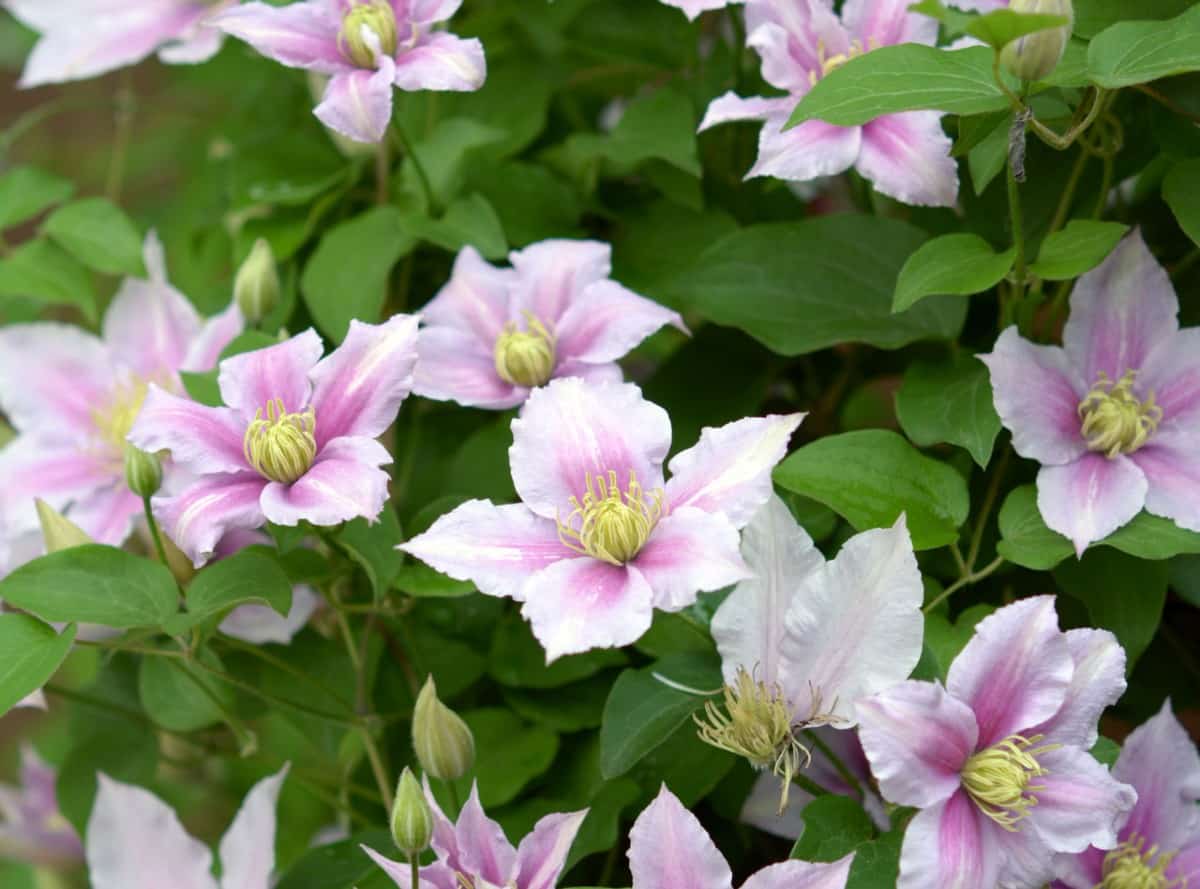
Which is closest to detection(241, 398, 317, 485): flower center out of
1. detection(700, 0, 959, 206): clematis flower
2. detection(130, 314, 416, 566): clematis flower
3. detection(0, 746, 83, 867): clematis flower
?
detection(130, 314, 416, 566): clematis flower

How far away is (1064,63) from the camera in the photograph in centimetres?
53

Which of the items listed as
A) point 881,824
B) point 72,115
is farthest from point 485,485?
point 72,115

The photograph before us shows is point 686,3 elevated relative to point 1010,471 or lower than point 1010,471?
elevated

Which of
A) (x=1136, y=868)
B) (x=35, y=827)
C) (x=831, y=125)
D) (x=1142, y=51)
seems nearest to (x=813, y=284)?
(x=831, y=125)

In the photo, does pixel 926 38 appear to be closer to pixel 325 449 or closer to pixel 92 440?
pixel 325 449

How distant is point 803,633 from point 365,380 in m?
0.20

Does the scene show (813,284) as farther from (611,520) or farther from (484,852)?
(484,852)

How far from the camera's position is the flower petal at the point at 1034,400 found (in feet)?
1.78

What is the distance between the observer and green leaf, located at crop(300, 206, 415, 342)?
0.70 m

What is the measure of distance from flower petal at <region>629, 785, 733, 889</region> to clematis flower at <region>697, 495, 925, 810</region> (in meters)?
0.04

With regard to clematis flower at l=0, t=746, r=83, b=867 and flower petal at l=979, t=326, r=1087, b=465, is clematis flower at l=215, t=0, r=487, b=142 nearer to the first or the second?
flower petal at l=979, t=326, r=1087, b=465

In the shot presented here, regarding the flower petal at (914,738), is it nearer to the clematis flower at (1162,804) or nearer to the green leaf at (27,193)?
the clematis flower at (1162,804)

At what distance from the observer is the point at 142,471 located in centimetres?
56

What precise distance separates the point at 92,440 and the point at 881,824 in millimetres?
450
